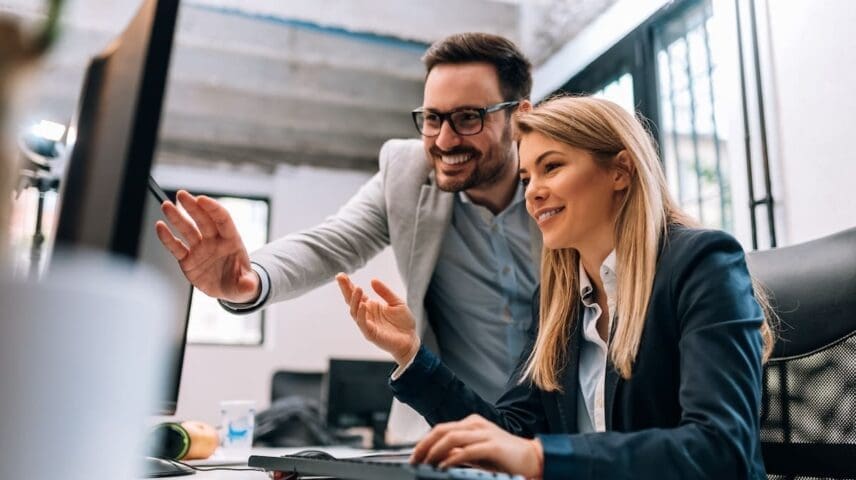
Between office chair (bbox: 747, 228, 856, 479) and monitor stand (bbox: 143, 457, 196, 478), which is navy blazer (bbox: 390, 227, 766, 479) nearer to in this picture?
office chair (bbox: 747, 228, 856, 479)

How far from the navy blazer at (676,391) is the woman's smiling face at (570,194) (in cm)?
13

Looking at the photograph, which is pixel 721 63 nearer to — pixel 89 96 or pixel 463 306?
pixel 463 306

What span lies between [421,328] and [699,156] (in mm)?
2076

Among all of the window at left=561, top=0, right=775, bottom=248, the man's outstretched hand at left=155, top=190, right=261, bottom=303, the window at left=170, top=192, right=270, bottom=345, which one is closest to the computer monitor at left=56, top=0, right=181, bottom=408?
the man's outstretched hand at left=155, top=190, right=261, bottom=303

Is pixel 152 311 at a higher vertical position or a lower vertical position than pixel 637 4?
lower

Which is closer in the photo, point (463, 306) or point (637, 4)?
point (463, 306)

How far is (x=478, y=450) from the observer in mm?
→ 663

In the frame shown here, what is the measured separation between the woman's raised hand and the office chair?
506mm

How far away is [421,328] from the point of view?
1730 millimetres

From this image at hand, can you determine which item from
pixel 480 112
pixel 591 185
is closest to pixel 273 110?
pixel 480 112

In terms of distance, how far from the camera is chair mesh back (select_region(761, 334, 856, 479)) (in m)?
0.98

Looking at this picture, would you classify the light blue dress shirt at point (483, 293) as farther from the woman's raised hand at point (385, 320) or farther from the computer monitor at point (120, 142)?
the computer monitor at point (120, 142)

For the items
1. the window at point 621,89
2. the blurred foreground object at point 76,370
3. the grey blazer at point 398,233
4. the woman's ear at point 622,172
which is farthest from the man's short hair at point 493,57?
the window at point 621,89

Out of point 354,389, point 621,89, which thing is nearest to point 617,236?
point 621,89
